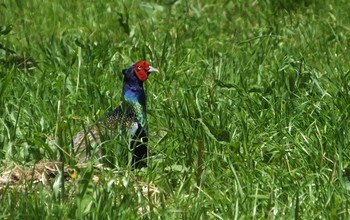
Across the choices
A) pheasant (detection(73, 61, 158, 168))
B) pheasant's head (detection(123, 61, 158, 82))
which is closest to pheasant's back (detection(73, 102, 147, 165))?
pheasant (detection(73, 61, 158, 168))

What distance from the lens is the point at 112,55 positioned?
7.45 meters

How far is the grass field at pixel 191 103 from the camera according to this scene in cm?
501

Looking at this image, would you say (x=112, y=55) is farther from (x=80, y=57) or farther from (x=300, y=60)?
(x=300, y=60)

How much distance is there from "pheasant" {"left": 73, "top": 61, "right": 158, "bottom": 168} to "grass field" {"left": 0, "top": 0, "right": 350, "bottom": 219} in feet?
0.30

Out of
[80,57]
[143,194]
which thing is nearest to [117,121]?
[143,194]

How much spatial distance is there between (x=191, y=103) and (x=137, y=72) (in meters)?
0.47

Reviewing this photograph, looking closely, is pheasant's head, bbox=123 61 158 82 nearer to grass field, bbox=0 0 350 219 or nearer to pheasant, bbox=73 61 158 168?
pheasant, bbox=73 61 158 168

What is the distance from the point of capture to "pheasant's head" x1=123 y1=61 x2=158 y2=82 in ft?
21.5

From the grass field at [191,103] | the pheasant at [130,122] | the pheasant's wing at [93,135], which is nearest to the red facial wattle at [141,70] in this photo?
the pheasant at [130,122]

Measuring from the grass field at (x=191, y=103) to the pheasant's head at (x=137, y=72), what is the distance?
18 centimetres

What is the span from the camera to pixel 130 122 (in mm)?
6195

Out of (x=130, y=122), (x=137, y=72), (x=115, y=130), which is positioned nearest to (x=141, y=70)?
(x=137, y=72)

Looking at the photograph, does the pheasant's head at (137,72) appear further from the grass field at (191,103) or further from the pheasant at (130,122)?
the grass field at (191,103)

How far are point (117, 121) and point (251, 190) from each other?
3.08 ft
